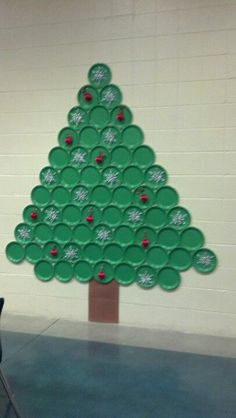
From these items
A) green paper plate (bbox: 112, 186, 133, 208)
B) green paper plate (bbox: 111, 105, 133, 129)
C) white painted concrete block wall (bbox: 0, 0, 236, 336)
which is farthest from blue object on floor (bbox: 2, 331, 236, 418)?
green paper plate (bbox: 111, 105, 133, 129)

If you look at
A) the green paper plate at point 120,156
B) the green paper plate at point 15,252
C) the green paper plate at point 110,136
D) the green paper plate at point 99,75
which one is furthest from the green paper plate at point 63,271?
the green paper plate at point 99,75

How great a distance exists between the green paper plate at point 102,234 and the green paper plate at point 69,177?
15.8 inches

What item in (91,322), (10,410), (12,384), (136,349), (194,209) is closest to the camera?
(10,410)

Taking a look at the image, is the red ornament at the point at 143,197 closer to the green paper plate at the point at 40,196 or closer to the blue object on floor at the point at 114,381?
the green paper plate at the point at 40,196

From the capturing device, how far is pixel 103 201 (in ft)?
11.8

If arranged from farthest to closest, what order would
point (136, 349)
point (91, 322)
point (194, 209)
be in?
point (91, 322) → point (194, 209) → point (136, 349)

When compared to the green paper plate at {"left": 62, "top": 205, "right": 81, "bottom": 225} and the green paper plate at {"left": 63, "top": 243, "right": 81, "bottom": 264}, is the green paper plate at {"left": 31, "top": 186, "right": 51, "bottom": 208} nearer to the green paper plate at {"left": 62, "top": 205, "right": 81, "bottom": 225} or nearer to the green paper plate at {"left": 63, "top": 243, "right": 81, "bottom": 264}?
the green paper plate at {"left": 62, "top": 205, "right": 81, "bottom": 225}

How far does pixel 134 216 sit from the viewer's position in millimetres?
3543

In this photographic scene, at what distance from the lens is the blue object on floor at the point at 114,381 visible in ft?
7.88

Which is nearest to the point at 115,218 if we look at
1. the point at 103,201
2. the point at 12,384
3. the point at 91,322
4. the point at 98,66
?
the point at 103,201

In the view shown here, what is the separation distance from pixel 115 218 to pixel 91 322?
85 cm

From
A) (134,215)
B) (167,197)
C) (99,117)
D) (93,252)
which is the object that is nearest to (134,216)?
(134,215)

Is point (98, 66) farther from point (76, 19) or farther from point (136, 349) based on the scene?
point (136, 349)

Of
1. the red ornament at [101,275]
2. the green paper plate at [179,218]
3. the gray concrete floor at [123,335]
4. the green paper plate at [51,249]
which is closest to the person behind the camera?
the gray concrete floor at [123,335]
